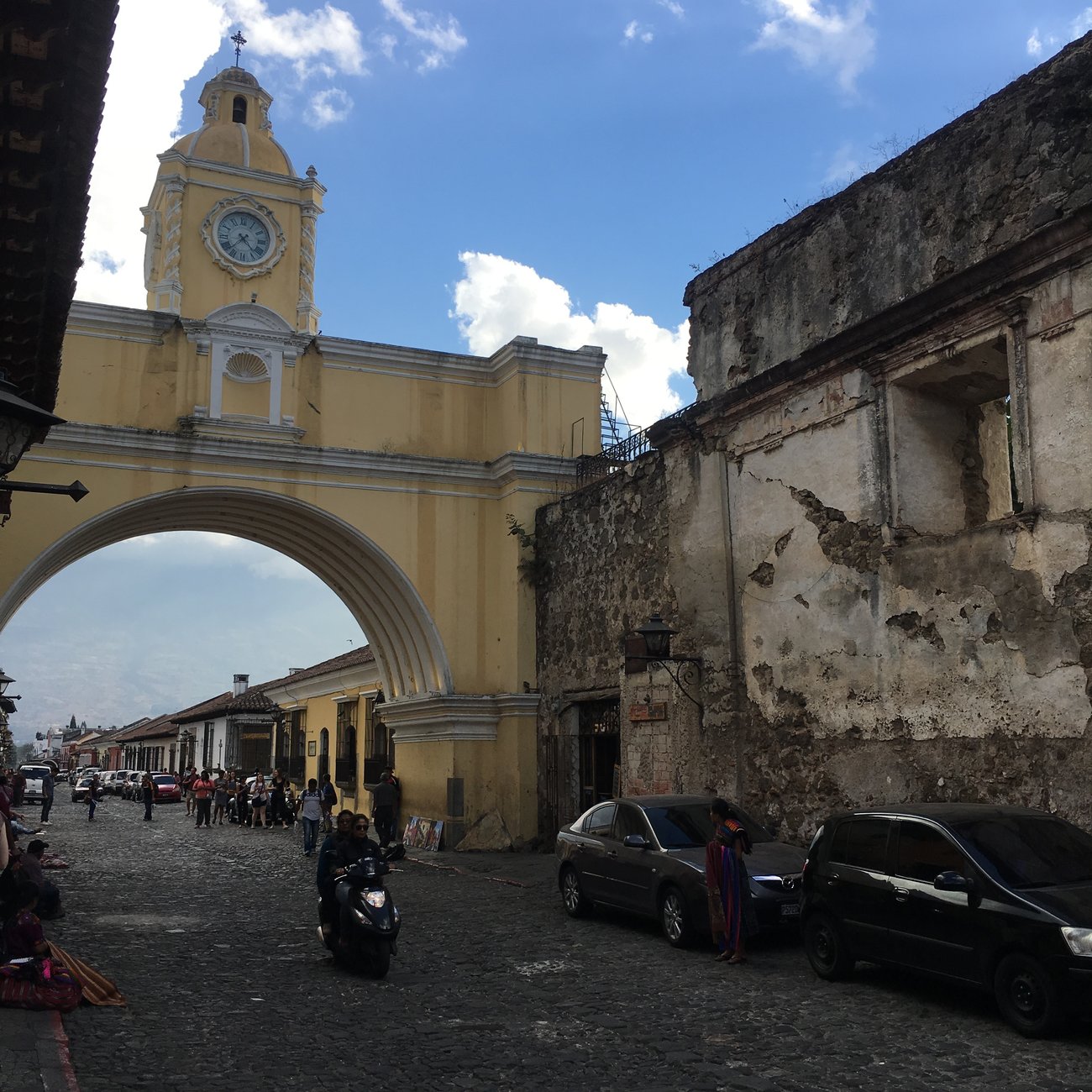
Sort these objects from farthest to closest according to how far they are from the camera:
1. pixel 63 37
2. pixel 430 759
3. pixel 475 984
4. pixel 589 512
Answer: pixel 430 759 → pixel 589 512 → pixel 475 984 → pixel 63 37

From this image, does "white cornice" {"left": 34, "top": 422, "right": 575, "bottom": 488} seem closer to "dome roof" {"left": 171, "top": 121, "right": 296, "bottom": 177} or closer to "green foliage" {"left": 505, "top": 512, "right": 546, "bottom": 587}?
"green foliage" {"left": 505, "top": 512, "right": 546, "bottom": 587}

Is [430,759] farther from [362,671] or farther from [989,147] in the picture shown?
[989,147]

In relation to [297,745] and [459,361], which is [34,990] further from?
[297,745]

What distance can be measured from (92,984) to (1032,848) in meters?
6.33

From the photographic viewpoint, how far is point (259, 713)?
1799 inches

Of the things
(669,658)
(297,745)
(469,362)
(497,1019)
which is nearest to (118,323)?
(469,362)

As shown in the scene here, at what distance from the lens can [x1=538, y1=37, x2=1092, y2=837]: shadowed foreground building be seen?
32.1ft

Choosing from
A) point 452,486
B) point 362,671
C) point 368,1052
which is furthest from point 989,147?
point 362,671

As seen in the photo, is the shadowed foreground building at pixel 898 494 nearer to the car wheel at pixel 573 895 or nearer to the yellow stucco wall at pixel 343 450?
the car wheel at pixel 573 895

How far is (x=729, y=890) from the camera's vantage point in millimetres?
9312

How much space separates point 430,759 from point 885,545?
1161cm

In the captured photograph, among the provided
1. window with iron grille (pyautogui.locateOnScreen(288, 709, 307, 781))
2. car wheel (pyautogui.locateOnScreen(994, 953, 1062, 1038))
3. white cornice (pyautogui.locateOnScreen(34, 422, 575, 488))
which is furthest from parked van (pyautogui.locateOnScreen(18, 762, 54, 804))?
car wheel (pyautogui.locateOnScreen(994, 953, 1062, 1038))

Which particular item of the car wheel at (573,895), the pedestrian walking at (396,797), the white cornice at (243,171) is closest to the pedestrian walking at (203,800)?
the pedestrian walking at (396,797)

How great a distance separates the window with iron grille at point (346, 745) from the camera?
98.9 feet
